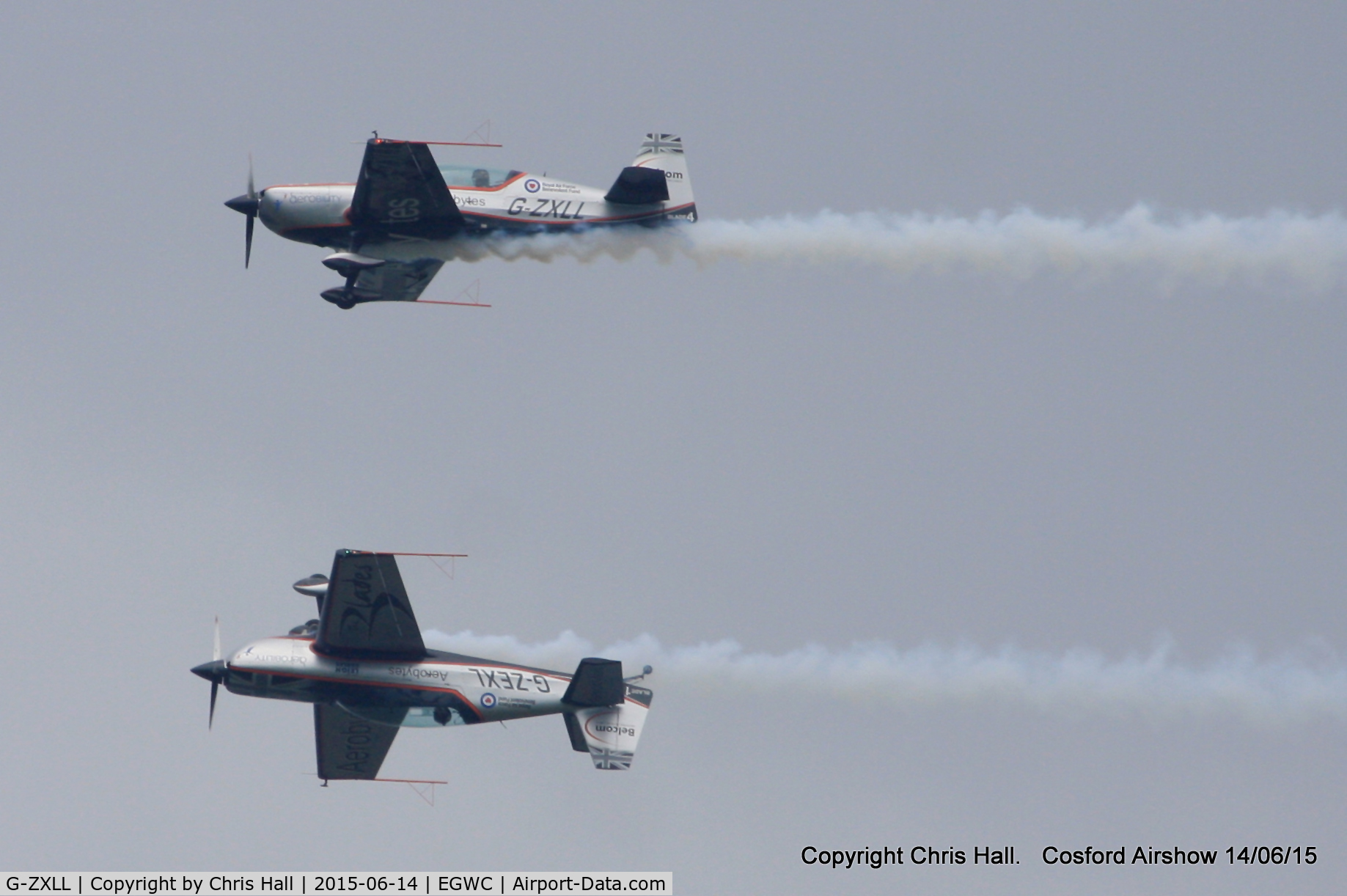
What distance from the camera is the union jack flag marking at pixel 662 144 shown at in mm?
50719

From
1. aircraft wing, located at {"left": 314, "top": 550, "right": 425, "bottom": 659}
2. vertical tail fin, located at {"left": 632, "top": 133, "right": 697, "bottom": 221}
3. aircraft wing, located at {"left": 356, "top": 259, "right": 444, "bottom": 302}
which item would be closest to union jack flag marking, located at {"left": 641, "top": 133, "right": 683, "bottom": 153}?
vertical tail fin, located at {"left": 632, "top": 133, "right": 697, "bottom": 221}

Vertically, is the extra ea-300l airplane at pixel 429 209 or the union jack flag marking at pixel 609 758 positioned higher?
the extra ea-300l airplane at pixel 429 209

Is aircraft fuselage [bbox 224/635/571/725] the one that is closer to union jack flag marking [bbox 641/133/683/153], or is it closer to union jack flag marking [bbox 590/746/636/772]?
union jack flag marking [bbox 590/746/636/772]

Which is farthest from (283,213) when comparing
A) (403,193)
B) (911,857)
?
(911,857)

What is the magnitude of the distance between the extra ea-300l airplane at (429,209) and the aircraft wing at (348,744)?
9.72 meters

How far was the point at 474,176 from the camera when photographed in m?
49.1

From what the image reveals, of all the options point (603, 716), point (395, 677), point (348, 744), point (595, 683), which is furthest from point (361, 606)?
point (603, 716)

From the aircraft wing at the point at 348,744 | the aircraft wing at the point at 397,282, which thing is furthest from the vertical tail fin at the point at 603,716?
the aircraft wing at the point at 397,282

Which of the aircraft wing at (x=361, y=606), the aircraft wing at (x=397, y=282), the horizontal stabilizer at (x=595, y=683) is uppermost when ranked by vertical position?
the aircraft wing at (x=397, y=282)

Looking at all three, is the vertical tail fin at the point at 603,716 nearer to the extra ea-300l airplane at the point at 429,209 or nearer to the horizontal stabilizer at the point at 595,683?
the horizontal stabilizer at the point at 595,683

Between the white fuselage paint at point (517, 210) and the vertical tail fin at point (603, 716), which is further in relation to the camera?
the white fuselage paint at point (517, 210)

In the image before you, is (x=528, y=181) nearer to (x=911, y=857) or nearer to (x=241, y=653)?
(x=241, y=653)

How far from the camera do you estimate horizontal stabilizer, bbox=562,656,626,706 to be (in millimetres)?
47469

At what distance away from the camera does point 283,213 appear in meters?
49.7
